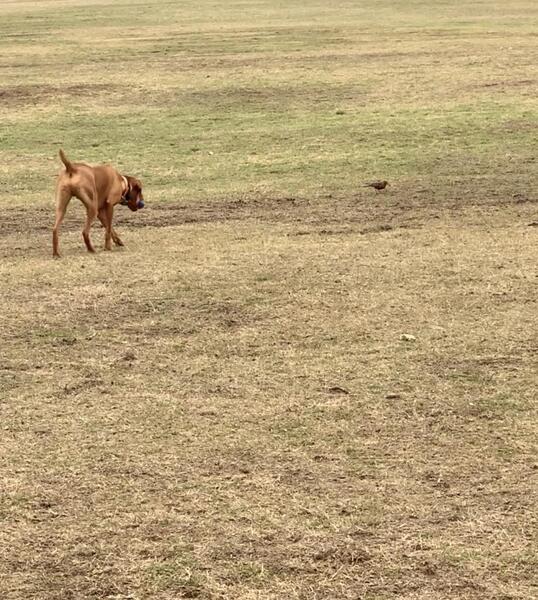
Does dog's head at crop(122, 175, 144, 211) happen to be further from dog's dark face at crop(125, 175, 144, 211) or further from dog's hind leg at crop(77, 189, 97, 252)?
dog's hind leg at crop(77, 189, 97, 252)

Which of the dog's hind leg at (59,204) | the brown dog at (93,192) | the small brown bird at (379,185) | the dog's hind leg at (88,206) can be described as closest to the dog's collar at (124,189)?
the brown dog at (93,192)

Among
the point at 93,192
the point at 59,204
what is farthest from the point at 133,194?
the point at 59,204

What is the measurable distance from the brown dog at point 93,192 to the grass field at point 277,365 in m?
0.23

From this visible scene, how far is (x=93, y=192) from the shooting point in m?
7.55

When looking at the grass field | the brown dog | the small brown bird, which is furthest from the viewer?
the small brown bird

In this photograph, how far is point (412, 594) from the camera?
355 centimetres

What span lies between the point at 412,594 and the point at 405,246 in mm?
4555

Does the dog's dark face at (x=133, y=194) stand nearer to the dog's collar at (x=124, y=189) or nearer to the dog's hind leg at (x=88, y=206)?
the dog's collar at (x=124, y=189)

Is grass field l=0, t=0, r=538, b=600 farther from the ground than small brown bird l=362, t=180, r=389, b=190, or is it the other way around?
grass field l=0, t=0, r=538, b=600

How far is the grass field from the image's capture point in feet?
12.5

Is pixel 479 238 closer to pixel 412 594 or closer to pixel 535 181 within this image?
pixel 535 181

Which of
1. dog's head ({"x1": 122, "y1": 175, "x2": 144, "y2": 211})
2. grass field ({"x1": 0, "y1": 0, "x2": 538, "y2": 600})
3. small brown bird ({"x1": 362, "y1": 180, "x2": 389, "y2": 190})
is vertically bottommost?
small brown bird ({"x1": 362, "y1": 180, "x2": 389, "y2": 190})

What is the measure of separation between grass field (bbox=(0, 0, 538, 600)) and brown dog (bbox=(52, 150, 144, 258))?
0.23 meters

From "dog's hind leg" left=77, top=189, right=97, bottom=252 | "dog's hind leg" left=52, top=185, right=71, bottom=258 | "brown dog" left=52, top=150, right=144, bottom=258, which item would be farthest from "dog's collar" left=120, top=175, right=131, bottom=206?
"dog's hind leg" left=52, top=185, right=71, bottom=258
